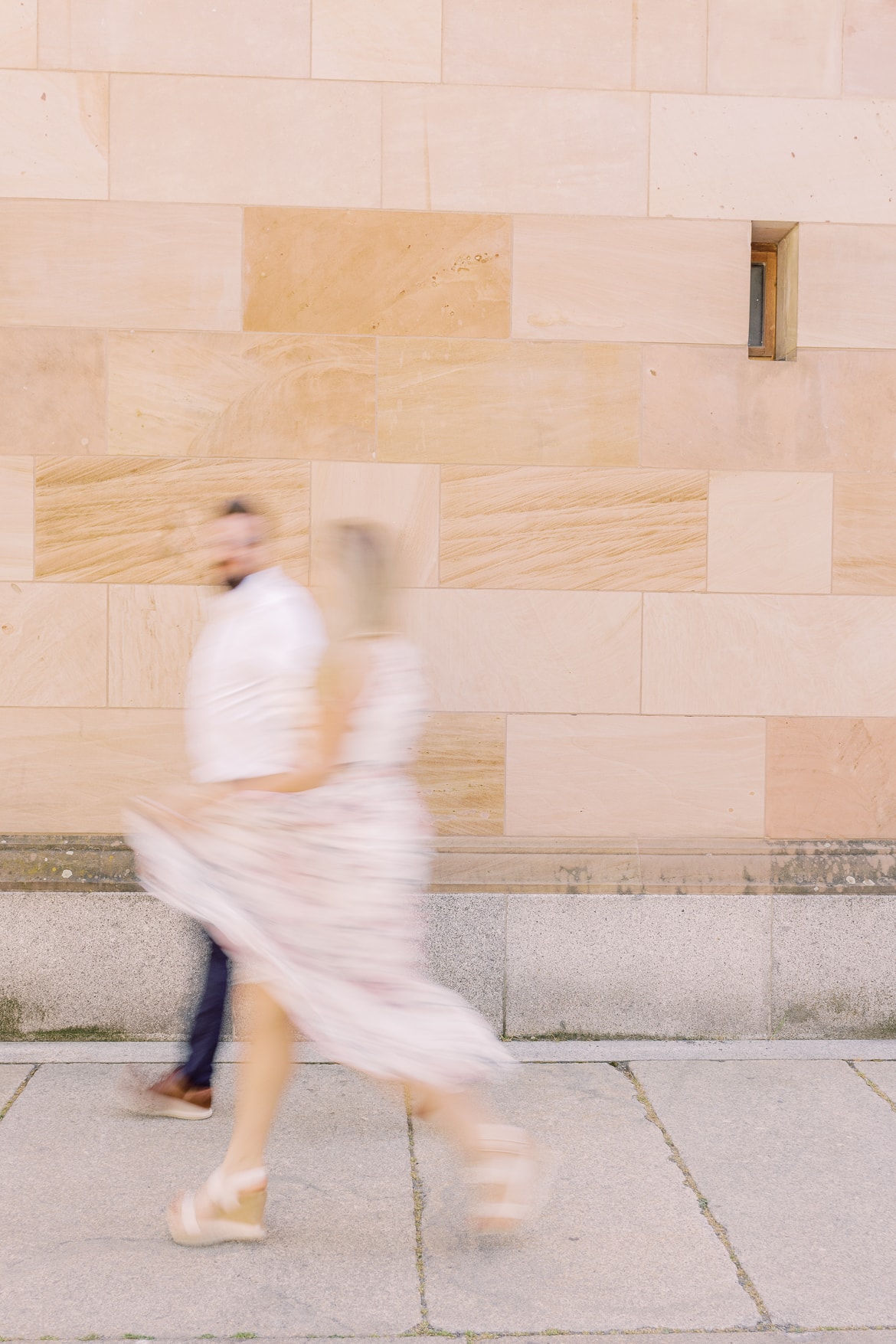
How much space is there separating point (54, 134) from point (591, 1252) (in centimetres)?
436

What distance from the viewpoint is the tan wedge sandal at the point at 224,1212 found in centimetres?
284

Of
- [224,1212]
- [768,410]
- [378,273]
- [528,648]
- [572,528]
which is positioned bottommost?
[224,1212]

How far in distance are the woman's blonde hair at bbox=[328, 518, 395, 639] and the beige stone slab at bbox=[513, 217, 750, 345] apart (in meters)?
2.17

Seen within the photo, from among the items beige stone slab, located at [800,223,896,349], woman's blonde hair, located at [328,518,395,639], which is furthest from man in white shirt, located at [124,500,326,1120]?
beige stone slab, located at [800,223,896,349]

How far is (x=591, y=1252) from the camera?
2.93m

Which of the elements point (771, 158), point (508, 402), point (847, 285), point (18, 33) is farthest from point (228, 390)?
point (847, 285)

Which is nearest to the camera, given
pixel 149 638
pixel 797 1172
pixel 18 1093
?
pixel 797 1172

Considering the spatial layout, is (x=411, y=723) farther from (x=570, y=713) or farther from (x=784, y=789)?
(x=784, y=789)

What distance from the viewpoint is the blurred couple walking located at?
2.68 metres

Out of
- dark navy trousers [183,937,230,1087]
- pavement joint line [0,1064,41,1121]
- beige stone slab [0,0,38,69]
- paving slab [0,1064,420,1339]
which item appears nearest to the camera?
paving slab [0,1064,420,1339]

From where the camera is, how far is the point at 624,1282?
2.80 meters

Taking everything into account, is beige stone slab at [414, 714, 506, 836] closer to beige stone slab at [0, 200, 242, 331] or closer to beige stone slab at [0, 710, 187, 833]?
beige stone slab at [0, 710, 187, 833]

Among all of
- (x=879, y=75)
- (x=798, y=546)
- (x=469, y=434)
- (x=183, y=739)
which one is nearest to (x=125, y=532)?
(x=183, y=739)

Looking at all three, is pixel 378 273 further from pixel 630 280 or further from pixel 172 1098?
pixel 172 1098
